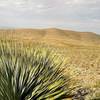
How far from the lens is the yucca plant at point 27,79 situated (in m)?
5.40

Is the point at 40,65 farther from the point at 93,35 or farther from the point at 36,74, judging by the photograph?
the point at 93,35

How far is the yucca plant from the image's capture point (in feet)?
17.7

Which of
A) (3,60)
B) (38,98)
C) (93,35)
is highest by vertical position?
(3,60)

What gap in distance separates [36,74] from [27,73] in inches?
7.5

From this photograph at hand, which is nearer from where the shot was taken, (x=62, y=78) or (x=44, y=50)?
(x=62, y=78)

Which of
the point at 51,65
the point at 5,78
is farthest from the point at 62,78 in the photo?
the point at 5,78

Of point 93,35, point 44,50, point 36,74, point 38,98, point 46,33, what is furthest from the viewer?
point 93,35

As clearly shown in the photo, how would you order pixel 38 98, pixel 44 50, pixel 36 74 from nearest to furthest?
pixel 38 98
pixel 36 74
pixel 44 50

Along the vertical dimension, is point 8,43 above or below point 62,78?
above

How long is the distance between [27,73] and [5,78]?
0.40m

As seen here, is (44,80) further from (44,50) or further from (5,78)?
(44,50)

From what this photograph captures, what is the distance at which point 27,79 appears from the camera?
5633 mm

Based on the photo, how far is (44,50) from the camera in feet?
22.5

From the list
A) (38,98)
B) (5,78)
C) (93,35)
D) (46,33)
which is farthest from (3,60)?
(93,35)
